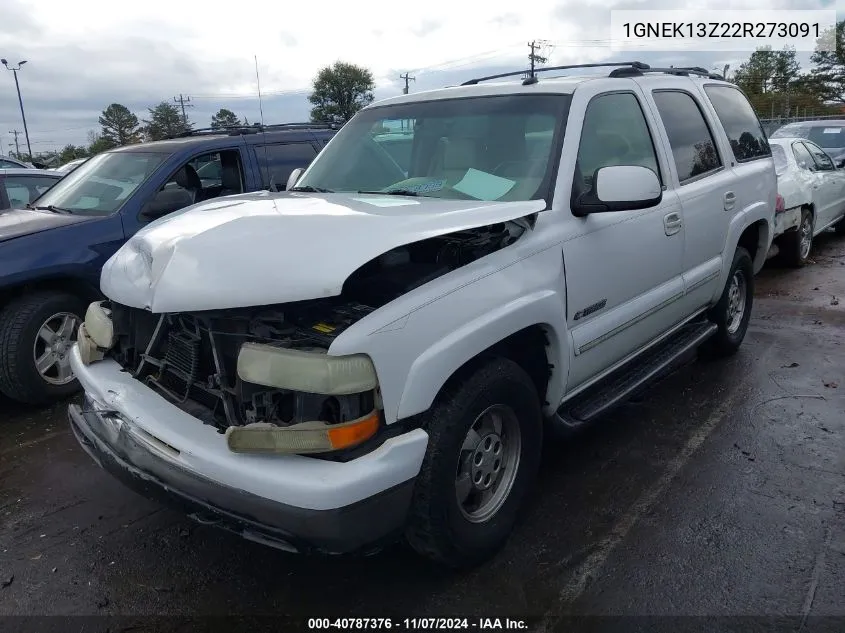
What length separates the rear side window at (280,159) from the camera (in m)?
6.09

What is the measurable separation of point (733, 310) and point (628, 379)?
6.97 feet

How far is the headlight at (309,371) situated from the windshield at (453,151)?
1347 mm

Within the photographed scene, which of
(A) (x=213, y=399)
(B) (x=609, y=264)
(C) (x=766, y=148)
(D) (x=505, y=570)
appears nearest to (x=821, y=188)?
(C) (x=766, y=148)

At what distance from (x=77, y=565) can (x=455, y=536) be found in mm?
1756

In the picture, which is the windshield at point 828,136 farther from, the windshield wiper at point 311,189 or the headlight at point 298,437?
the headlight at point 298,437

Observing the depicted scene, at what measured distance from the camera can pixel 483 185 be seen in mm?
3307

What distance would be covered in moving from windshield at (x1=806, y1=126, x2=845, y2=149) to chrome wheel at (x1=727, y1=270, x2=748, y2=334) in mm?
8973

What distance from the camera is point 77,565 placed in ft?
9.95

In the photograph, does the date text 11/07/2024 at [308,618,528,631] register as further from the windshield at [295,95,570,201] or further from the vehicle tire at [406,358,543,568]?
the windshield at [295,95,570,201]

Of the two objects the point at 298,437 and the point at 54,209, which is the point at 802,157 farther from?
the point at 298,437

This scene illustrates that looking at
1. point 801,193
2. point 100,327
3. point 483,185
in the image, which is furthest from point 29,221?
point 801,193

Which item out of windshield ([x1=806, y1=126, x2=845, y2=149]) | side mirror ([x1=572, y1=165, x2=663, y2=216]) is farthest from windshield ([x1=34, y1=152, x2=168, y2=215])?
windshield ([x1=806, y1=126, x2=845, y2=149])

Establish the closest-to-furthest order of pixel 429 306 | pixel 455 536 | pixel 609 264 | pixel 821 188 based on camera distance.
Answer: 1. pixel 429 306
2. pixel 455 536
3. pixel 609 264
4. pixel 821 188

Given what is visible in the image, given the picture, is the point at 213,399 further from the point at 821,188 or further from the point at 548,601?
the point at 821,188
